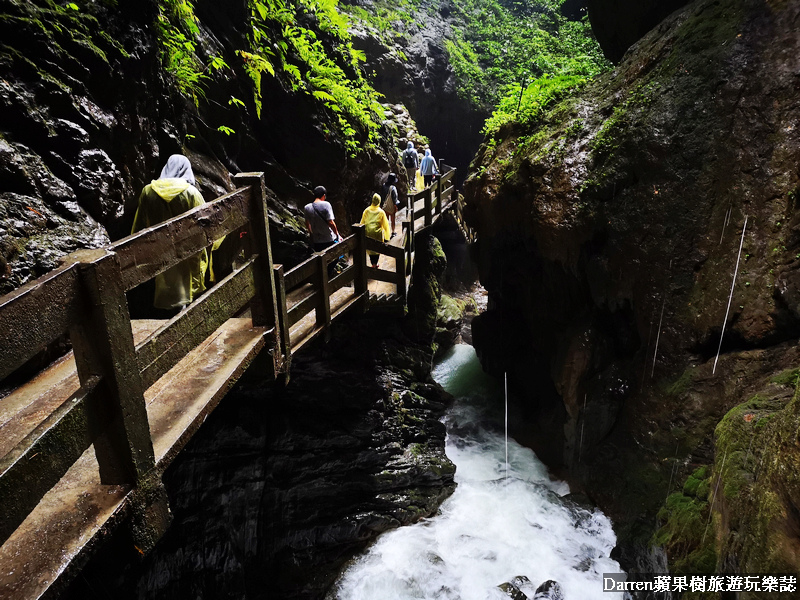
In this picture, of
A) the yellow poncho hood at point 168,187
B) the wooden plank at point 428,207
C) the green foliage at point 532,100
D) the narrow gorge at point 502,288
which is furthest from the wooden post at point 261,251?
the green foliage at point 532,100

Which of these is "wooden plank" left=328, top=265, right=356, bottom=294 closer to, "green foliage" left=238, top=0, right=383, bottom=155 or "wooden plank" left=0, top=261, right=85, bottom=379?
"green foliage" left=238, top=0, right=383, bottom=155

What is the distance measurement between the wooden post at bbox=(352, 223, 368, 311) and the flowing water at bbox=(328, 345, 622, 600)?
16.1ft

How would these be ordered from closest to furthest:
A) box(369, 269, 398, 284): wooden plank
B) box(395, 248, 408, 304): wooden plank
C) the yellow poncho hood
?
1. the yellow poncho hood
2. box(369, 269, 398, 284): wooden plank
3. box(395, 248, 408, 304): wooden plank

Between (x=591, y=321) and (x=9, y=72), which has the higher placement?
(x=9, y=72)

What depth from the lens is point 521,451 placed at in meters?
11.3

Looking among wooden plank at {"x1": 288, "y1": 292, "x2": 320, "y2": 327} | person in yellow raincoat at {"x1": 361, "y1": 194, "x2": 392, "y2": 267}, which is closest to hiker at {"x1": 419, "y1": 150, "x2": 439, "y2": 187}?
person in yellow raincoat at {"x1": 361, "y1": 194, "x2": 392, "y2": 267}

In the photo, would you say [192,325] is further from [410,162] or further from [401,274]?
[410,162]

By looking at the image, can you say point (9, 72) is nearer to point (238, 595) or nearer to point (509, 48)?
point (238, 595)

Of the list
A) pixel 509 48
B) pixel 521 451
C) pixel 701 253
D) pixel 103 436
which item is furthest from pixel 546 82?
pixel 509 48

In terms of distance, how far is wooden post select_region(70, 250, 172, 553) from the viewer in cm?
203

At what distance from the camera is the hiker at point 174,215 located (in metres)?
3.91

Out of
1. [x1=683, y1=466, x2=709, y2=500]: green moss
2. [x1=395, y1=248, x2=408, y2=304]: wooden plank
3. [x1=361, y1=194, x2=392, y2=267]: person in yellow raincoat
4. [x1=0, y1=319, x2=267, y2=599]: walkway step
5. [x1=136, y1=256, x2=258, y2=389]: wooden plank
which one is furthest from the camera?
[x1=361, y1=194, x2=392, y2=267]: person in yellow raincoat

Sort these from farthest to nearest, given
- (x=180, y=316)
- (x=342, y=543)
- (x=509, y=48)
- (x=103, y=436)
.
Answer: (x=509, y=48) < (x=342, y=543) < (x=180, y=316) < (x=103, y=436)

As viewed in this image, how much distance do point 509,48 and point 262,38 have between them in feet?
58.6
